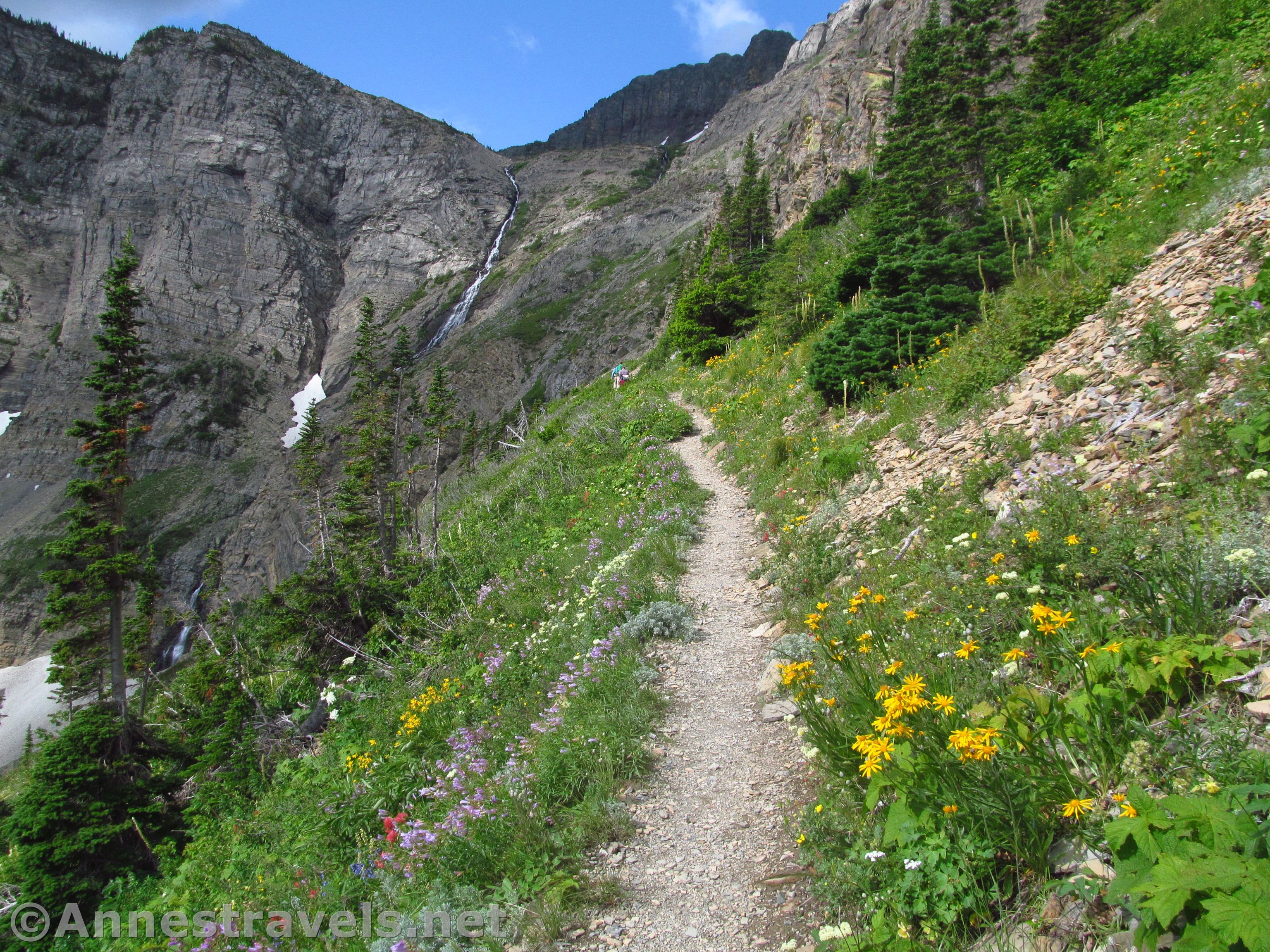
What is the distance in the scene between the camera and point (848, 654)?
421 cm

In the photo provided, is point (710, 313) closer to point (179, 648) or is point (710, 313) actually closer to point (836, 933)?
point (836, 933)

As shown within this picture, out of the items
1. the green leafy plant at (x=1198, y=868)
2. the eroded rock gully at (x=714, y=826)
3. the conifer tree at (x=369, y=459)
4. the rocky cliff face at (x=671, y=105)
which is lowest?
the eroded rock gully at (x=714, y=826)

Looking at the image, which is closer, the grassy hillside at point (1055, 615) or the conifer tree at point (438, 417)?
the grassy hillside at point (1055, 615)

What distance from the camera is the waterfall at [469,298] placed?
3637 inches

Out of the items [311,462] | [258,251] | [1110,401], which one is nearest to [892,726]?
[1110,401]

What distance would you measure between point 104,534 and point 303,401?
86.3 m

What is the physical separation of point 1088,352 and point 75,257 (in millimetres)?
129945

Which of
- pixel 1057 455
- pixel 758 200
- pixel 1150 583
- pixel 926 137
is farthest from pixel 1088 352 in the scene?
pixel 758 200

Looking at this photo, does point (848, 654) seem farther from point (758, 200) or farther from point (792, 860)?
point (758, 200)

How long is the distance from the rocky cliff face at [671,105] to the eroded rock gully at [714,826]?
204 meters

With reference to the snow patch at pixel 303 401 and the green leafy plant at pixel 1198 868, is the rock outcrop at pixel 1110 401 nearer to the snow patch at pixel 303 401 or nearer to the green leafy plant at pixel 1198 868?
the green leafy plant at pixel 1198 868

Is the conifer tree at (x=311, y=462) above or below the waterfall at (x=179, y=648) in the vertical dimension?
above

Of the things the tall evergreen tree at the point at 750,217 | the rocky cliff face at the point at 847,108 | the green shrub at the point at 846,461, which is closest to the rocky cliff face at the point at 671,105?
the rocky cliff face at the point at 847,108

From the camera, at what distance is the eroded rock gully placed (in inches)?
124
